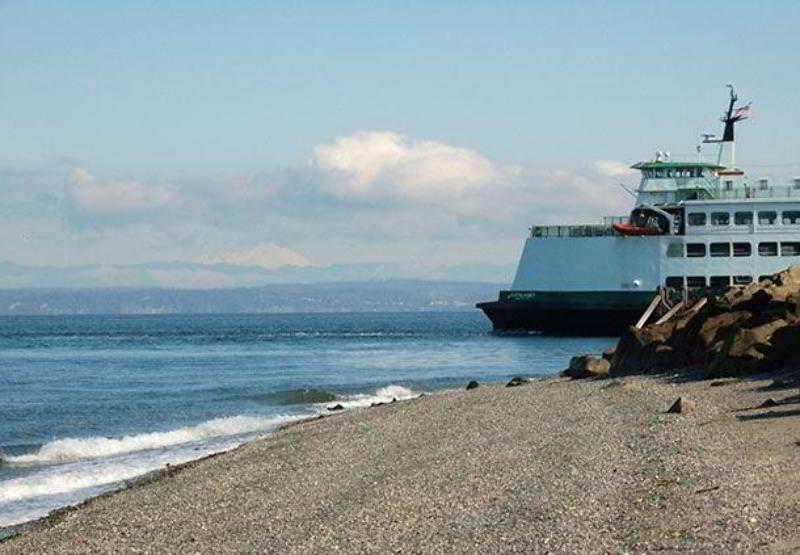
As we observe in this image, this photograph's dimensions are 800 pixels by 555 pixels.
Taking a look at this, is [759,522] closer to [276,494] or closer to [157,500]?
[276,494]

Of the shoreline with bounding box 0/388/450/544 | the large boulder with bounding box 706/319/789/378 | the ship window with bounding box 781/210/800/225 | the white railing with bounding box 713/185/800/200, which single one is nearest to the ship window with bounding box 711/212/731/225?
the white railing with bounding box 713/185/800/200

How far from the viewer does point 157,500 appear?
57.6 ft

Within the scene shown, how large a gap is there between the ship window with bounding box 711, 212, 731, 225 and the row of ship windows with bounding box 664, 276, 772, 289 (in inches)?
121

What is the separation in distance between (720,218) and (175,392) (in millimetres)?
38222

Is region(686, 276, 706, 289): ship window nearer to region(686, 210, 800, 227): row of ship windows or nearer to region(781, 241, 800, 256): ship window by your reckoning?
region(686, 210, 800, 227): row of ship windows

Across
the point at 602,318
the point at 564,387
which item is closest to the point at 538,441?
the point at 564,387

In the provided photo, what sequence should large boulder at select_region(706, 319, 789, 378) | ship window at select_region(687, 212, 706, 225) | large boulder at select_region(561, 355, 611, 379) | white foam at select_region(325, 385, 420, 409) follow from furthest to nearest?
ship window at select_region(687, 212, 706, 225) → white foam at select_region(325, 385, 420, 409) → large boulder at select_region(561, 355, 611, 379) → large boulder at select_region(706, 319, 789, 378)

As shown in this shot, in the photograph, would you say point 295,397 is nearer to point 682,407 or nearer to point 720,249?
point 682,407

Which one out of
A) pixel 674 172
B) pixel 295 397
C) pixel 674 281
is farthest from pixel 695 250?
pixel 295 397

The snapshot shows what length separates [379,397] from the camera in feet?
129

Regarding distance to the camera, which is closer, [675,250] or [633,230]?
[675,250]

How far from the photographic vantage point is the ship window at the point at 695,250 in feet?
232

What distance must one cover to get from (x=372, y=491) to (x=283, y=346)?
2611 inches

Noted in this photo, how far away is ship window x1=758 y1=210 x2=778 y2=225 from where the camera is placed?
70.8m
